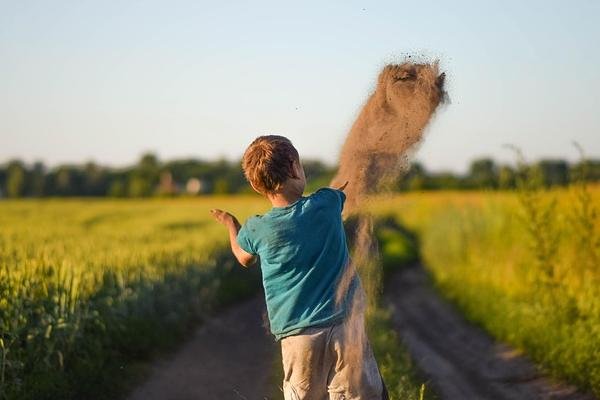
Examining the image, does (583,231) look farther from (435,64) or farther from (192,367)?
(435,64)

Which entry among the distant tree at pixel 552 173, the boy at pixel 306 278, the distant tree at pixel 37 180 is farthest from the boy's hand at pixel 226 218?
the distant tree at pixel 37 180

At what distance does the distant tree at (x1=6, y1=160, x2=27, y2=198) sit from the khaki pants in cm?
8009

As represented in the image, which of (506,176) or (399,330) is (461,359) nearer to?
(399,330)

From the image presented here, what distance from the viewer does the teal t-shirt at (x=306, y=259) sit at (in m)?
5.15

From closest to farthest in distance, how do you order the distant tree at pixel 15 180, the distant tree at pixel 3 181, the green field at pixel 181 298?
the green field at pixel 181 298
the distant tree at pixel 15 180
the distant tree at pixel 3 181

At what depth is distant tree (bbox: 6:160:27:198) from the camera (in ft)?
270

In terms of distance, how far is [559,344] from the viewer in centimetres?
1028

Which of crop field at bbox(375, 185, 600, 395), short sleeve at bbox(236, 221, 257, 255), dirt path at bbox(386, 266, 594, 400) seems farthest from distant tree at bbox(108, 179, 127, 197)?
short sleeve at bbox(236, 221, 257, 255)

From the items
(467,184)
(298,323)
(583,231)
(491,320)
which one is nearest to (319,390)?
(298,323)

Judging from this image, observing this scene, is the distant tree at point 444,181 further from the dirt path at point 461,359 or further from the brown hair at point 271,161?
the brown hair at point 271,161

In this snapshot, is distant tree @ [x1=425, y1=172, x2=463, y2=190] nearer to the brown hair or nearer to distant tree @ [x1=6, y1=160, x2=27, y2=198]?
distant tree @ [x1=6, y1=160, x2=27, y2=198]

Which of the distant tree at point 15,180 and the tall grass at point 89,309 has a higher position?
the distant tree at point 15,180

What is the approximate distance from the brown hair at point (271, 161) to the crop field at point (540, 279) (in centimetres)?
94

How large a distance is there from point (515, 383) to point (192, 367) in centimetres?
352
